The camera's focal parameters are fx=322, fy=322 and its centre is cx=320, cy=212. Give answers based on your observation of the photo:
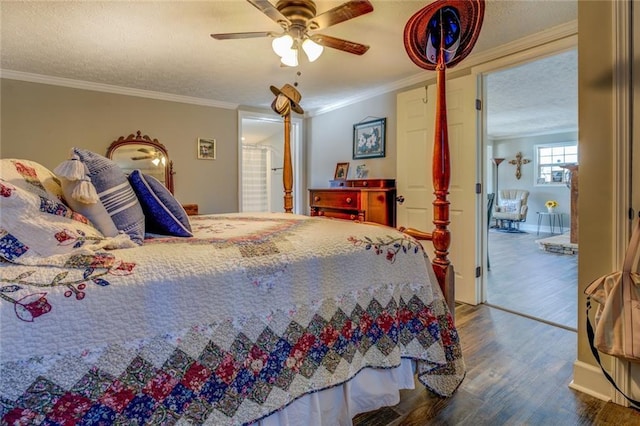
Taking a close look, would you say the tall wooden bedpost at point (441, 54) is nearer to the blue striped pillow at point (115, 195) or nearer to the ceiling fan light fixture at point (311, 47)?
the ceiling fan light fixture at point (311, 47)

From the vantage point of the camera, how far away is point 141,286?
0.85 metres

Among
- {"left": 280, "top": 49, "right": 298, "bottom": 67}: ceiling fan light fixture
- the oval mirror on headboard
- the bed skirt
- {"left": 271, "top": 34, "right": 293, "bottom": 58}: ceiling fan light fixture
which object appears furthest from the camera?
the oval mirror on headboard

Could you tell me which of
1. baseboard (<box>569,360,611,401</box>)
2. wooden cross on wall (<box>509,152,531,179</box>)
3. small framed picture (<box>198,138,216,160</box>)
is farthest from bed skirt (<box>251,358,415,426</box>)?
wooden cross on wall (<box>509,152,531,179</box>)

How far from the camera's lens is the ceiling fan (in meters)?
1.78

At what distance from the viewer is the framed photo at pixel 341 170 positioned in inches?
169

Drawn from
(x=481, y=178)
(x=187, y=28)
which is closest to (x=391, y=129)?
(x=481, y=178)

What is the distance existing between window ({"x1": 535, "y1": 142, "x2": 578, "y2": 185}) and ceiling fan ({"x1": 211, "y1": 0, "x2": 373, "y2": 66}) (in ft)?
24.4

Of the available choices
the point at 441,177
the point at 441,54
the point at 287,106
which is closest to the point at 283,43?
the point at 287,106

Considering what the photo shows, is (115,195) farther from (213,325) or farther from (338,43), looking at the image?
(338,43)

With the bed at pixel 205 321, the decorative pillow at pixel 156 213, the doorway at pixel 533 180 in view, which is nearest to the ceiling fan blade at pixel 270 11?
the decorative pillow at pixel 156 213

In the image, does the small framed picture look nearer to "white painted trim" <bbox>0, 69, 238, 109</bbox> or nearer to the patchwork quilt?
"white painted trim" <bbox>0, 69, 238, 109</bbox>

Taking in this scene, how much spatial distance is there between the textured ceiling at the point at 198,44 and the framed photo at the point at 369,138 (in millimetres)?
403

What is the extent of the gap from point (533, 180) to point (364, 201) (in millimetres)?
6639

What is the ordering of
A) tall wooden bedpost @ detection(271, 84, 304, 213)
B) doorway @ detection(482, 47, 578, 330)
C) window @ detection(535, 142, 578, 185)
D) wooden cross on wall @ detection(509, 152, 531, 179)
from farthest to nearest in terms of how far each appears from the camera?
wooden cross on wall @ detection(509, 152, 531, 179) < window @ detection(535, 142, 578, 185) < doorway @ detection(482, 47, 578, 330) < tall wooden bedpost @ detection(271, 84, 304, 213)
